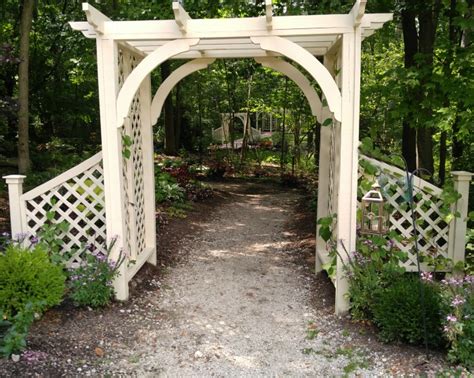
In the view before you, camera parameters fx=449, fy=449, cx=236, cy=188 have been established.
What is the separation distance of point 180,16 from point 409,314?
8.41 ft

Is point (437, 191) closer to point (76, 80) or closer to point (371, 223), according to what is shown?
point (371, 223)

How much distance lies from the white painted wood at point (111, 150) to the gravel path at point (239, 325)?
2.19ft

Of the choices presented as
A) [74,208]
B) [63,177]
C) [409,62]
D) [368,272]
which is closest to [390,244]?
[368,272]

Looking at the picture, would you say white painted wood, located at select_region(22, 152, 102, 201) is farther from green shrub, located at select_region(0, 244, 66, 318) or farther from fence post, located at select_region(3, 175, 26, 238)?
green shrub, located at select_region(0, 244, 66, 318)

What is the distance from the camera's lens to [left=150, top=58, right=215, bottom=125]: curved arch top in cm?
454

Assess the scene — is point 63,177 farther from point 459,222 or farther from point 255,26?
point 459,222

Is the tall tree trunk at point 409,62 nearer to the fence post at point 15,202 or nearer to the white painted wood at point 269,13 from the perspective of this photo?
the white painted wood at point 269,13

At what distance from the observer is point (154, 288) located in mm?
4312

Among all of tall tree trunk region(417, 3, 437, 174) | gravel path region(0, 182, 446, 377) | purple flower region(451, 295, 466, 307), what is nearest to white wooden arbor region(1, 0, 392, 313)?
gravel path region(0, 182, 446, 377)

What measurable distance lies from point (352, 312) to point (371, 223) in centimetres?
72

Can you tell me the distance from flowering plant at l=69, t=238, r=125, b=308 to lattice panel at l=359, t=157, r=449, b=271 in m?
2.24

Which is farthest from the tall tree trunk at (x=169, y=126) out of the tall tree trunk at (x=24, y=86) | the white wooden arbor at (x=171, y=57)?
the white wooden arbor at (x=171, y=57)

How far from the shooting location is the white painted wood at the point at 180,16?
300 centimetres

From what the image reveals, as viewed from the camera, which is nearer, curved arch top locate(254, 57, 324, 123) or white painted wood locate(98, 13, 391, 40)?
white painted wood locate(98, 13, 391, 40)
